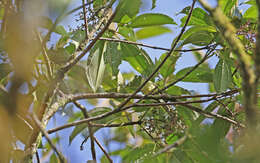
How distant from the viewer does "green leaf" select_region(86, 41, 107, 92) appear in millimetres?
790

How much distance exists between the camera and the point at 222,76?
76 centimetres

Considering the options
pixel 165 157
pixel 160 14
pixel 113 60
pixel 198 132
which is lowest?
pixel 165 157

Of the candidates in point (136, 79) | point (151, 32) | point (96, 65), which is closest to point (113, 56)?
point (96, 65)

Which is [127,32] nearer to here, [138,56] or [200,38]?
[138,56]

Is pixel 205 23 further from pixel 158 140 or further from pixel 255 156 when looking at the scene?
pixel 255 156

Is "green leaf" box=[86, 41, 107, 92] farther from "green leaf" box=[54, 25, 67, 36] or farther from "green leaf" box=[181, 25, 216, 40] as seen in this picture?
"green leaf" box=[181, 25, 216, 40]

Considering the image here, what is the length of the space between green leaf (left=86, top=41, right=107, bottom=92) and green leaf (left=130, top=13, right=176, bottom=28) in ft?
0.34

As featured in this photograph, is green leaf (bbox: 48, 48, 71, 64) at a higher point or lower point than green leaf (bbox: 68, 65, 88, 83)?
higher

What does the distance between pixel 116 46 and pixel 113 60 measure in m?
0.04

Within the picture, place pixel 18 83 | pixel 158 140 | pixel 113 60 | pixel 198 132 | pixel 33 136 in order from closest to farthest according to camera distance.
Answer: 1. pixel 18 83
2. pixel 198 132
3. pixel 33 136
4. pixel 158 140
5. pixel 113 60

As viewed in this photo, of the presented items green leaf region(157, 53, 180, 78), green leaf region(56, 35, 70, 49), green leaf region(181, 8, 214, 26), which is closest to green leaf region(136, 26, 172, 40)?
green leaf region(157, 53, 180, 78)

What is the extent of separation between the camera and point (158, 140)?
721 mm

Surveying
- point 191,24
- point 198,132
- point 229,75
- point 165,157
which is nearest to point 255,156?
point 198,132

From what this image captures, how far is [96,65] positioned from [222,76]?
31cm
